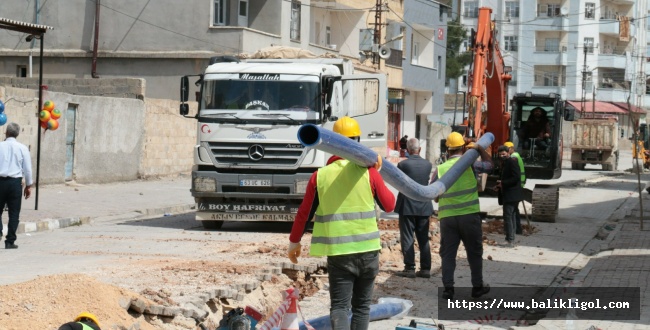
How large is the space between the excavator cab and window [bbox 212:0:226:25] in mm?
13153

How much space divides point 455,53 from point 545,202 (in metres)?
66.6

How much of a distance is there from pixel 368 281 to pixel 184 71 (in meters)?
30.5

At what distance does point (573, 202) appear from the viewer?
3225 cm

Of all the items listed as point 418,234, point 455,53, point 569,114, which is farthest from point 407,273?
point 455,53

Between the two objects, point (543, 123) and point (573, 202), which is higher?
point (543, 123)

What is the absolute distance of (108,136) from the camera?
100ft

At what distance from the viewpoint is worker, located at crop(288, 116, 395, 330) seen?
831 centimetres

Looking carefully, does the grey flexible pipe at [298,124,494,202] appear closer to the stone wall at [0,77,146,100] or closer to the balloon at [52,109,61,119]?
the balloon at [52,109,61,119]

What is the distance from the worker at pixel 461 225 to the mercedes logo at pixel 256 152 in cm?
660

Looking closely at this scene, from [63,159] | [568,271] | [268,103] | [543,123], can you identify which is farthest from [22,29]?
[543,123]

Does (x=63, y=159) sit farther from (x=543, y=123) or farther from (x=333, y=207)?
(x=333, y=207)

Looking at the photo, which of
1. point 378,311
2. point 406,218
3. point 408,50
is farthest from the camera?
point 408,50

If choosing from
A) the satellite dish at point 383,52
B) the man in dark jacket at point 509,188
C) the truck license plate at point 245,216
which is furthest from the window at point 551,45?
the truck license plate at point 245,216

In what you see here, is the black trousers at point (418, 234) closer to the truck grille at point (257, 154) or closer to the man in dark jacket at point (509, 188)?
the truck grille at point (257, 154)
